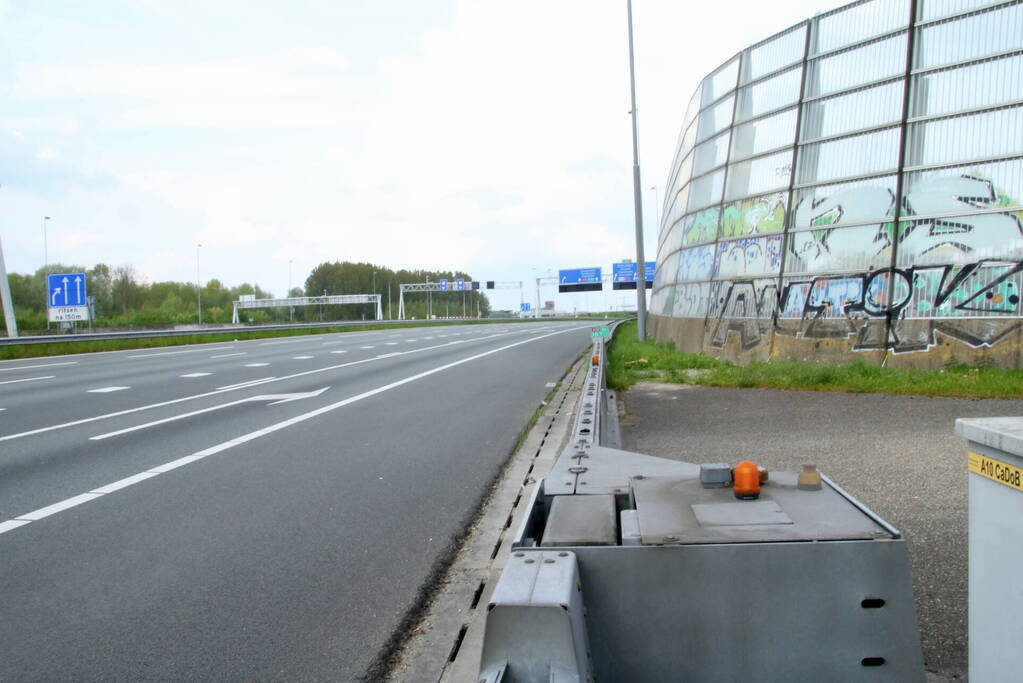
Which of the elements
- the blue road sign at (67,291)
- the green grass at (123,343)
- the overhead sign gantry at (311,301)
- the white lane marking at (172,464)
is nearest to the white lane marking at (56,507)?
the white lane marking at (172,464)

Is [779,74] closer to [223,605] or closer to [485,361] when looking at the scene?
[485,361]

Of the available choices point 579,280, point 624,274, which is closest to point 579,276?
point 579,280

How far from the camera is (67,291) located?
125 ft

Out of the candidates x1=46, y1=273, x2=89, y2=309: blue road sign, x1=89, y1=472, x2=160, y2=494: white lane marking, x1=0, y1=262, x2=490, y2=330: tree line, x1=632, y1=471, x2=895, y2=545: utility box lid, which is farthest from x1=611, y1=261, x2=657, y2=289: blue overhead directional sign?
x1=632, y1=471, x2=895, y2=545: utility box lid

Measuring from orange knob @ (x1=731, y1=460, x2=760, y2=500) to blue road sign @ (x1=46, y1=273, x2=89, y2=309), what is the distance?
4016 centimetres

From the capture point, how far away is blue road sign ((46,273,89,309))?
3794 centimetres

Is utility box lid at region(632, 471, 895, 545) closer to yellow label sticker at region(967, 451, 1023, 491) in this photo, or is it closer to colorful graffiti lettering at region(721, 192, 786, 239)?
yellow label sticker at region(967, 451, 1023, 491)

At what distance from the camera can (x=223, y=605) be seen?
15.0 feet

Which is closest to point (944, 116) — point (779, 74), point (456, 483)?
point (779, 74)

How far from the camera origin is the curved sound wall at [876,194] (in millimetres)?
14422

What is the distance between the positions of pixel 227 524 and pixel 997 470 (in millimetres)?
5180

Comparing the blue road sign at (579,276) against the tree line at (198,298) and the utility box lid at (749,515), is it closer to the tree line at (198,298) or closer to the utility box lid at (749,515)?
the tree line at (198,298)

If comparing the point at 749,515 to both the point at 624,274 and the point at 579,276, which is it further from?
the point at 579,276

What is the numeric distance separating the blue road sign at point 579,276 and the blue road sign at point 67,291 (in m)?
70.2
